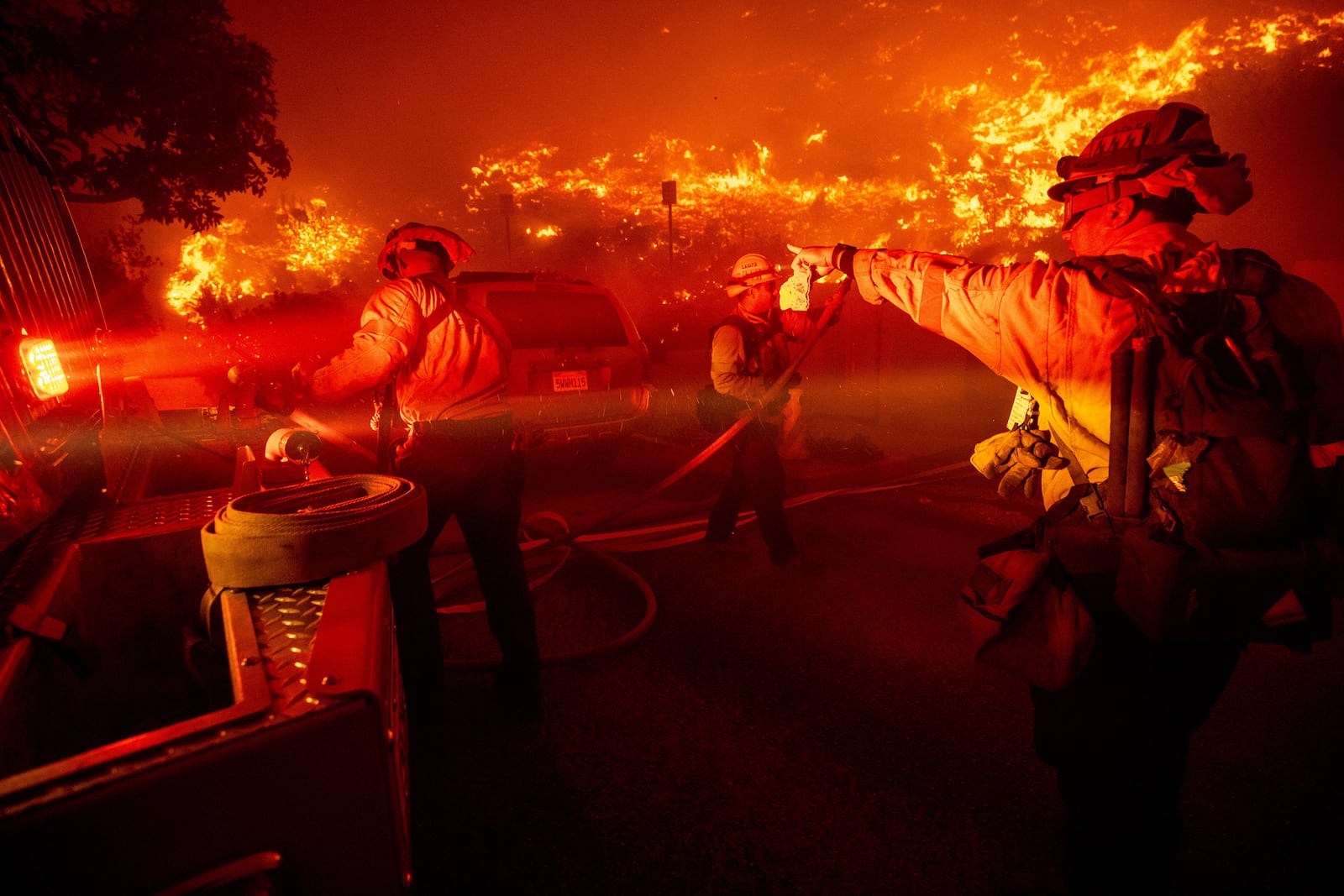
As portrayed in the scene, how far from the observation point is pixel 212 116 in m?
8.91

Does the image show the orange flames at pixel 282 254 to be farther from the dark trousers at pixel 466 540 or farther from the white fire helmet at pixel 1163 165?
the white fire helmet at pixel 1163 165

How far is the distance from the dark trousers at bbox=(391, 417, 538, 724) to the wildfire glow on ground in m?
21.2

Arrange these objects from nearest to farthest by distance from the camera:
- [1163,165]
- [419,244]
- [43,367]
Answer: [1163,165], [43,367], [419,244]

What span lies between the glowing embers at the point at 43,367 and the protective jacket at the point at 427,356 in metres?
0.81

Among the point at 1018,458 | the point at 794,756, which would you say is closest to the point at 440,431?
the point at 794,756

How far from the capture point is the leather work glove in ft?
6.70

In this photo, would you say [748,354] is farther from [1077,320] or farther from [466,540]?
[1077,320]

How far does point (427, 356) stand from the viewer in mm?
2713

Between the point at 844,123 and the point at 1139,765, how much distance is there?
2266 inches

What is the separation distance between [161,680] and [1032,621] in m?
2.42

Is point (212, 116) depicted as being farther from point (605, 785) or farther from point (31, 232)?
point (605, 785)

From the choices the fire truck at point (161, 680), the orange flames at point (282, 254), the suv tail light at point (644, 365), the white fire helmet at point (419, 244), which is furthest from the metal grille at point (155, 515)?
the orange flames at point (282, 254)

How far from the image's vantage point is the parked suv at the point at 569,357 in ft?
19.1

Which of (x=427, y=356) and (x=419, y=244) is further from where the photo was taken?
(x=419, y=244)
